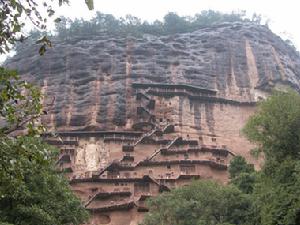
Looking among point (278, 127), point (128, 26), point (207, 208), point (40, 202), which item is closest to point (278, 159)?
point (278, 127)

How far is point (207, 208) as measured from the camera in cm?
2092

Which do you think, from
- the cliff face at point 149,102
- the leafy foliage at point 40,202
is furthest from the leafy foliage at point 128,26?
the leafy foliage at point 40,202

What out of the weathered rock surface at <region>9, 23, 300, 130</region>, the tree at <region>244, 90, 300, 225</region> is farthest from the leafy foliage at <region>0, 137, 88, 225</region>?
the weathered rock surface at <region>9, 23, 300, 130</region>

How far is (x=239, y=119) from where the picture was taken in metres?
39.2

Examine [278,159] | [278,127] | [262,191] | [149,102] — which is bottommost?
[262,191]

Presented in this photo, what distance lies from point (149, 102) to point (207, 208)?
1844 centimetres

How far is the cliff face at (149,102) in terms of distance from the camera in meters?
33.0

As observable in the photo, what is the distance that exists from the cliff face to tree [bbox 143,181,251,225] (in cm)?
824

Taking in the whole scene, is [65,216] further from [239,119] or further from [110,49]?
[110,49]

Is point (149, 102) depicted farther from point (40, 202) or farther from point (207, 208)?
point (40, 202)

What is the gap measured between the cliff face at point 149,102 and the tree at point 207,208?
8236 mm

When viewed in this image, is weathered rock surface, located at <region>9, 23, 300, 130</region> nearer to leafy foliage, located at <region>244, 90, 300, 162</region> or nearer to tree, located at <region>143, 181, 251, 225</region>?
tree, located at <region>143, 181, 251, 225</region>

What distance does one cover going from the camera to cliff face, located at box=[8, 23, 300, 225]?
1300 inches

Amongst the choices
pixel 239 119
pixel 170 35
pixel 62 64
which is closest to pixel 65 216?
pixel 239 119
